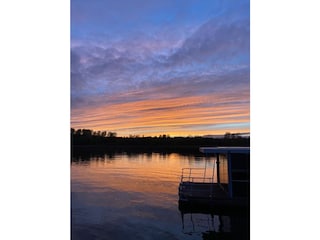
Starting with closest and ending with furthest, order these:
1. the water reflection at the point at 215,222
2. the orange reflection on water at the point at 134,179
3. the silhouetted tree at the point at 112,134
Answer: the silhouetted tree at the point at 112,134, the water reflection at the point at 215,222, the orange reflection on water at the point at 134,179

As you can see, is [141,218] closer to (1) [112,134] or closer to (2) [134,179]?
(1) [112,134]

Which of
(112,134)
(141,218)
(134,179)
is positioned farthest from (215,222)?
(134,179)

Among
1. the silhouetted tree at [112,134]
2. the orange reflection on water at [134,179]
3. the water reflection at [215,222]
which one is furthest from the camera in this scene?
the orange reflection on water at [134,179]

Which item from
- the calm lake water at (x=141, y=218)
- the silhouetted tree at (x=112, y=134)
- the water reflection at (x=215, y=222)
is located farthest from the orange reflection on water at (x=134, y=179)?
the water reflection at (x=215, y=222)

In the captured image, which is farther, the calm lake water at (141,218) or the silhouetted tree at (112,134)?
the calm lake water at (141,218)

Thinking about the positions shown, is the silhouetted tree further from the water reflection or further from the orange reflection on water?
the water reflection

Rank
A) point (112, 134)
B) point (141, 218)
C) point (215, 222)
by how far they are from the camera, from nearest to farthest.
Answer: point (112, 134) < point (215, 222) < point (141, 218)

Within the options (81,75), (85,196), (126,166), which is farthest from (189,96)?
(126,166)

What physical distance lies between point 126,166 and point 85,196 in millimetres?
5058

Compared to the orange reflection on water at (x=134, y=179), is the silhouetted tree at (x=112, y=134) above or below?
above

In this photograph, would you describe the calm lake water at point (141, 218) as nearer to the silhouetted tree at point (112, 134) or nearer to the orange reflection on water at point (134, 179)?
the orange reflection on water at point (134, 179)

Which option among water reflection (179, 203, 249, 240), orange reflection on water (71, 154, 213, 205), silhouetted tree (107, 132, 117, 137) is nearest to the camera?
silhouetted tree (107, 132, 117, 137)

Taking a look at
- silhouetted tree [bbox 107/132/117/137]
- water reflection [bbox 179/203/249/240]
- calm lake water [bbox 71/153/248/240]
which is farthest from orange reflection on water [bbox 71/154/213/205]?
water reflection [bbox 179/203/249/240]

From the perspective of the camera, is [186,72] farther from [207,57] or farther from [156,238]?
[156,238]
